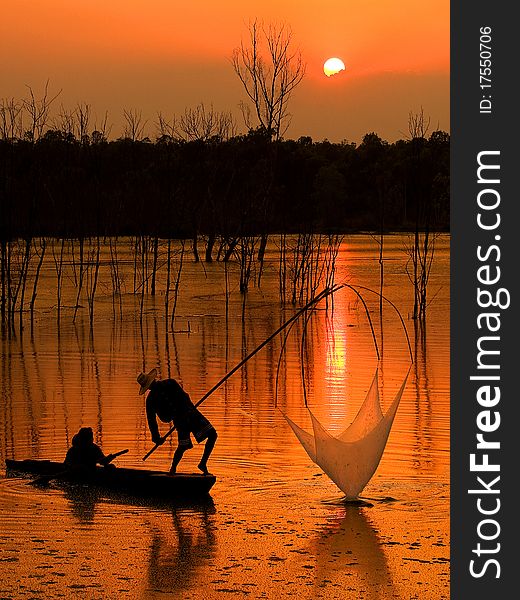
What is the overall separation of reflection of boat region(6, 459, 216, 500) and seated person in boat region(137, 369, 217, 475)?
0.65ft

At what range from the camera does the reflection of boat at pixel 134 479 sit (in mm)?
8492

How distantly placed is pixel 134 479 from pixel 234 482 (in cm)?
80

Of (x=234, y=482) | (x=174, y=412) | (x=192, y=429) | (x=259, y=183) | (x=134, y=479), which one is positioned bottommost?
(x=234, y=482)

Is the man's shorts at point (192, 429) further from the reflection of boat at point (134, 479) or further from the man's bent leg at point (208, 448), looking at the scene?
the reflection of boat at point (134, 479)

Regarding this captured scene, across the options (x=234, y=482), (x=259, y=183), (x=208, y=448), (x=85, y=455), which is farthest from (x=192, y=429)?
(x=259, y=183)

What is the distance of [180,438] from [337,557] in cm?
217

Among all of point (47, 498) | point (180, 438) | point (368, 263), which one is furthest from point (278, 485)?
point (368, 263)

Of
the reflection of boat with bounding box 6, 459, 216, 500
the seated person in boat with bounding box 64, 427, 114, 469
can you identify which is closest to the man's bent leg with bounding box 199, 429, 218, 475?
the reflection of boat with bounding box 6, 459, 216, 500

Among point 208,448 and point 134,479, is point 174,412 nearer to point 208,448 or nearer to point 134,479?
point 208,448

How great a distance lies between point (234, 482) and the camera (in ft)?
29.8

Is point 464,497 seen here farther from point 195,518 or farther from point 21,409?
point 21,409

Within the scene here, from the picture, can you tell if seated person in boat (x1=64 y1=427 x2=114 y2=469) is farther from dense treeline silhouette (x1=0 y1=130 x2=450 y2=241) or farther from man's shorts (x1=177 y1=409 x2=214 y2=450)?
dense treeline silhouette (x1=0 y1=130 x2=450 y2=241)

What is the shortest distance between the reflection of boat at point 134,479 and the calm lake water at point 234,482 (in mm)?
143

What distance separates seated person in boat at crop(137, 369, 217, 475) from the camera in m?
8.83
